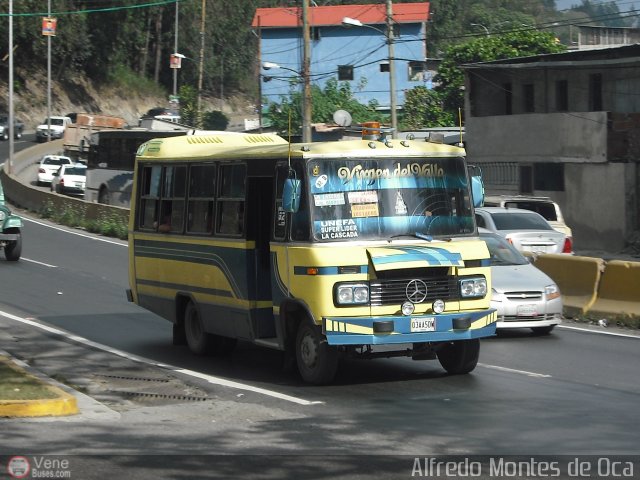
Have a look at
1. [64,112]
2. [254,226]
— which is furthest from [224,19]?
[254,226]

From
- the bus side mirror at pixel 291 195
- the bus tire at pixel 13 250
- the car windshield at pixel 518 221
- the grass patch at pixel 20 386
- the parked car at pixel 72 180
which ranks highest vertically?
the parked car at pixel 72 180

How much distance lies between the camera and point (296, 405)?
11.0 m

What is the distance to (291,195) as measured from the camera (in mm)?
11531

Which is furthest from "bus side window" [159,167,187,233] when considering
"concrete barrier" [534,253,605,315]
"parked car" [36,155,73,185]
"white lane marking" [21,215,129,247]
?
"parked car" [36,155,73,185]

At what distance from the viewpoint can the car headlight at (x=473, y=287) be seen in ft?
39.5

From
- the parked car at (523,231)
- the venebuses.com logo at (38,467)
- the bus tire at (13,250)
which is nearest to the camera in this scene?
the venebuses.com logo at (38,467)

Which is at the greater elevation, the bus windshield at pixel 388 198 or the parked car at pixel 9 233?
the bus windshield at pixel 388 198

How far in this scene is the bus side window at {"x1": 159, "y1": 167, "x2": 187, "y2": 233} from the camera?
14.6 metres

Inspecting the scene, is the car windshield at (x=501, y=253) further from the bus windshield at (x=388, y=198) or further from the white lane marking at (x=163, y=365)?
the white lane marking at (x=163, y=365)

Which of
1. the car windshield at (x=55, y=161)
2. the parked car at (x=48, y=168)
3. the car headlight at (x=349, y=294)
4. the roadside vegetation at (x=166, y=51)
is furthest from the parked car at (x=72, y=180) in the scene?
the car headlight at (x=349, y=294)

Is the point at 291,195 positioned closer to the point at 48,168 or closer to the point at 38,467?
the point at 38,467

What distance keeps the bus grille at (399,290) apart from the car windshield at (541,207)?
1493 centimetres

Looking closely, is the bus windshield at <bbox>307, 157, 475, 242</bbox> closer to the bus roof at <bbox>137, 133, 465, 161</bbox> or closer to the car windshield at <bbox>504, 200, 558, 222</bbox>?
the bus roof at <bbox>137, 133, 465, 161</bbox>

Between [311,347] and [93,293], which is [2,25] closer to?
[93,293]
